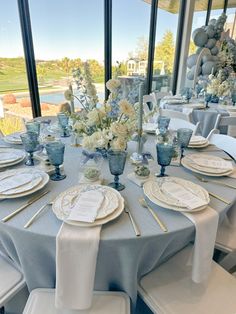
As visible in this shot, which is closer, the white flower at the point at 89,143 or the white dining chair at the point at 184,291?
the white dining chair at the point at 184,291

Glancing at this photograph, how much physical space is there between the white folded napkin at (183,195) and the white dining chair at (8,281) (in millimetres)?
696

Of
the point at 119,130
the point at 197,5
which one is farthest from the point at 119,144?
the point at 197,5

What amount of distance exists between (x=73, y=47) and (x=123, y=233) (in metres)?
3.16

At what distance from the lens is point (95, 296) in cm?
87

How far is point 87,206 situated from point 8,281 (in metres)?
0.46

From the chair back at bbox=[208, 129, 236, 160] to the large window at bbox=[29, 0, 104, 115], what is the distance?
5.08 feet

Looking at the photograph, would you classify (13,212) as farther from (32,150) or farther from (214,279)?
(214,279)

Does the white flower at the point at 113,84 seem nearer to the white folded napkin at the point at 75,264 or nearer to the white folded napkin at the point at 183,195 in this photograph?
the white folded napkin at the point at 183,195

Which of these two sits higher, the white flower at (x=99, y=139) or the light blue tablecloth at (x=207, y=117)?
the white flower at (x=99, y=139)

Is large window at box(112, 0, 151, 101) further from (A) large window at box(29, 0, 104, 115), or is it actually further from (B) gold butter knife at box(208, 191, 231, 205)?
(B) gold butter knife at box(208, 191, 231, 205)

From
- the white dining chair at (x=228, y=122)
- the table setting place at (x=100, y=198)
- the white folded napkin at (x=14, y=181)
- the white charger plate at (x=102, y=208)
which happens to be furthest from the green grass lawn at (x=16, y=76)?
the white charger plate at (x=102, y=208)

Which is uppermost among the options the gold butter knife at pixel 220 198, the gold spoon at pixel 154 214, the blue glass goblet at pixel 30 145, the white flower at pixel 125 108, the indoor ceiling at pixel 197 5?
the indoor ceiling at pixel 197 5

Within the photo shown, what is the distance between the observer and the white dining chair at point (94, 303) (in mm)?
818

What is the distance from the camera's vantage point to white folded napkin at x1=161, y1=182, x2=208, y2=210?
0.86 meters
